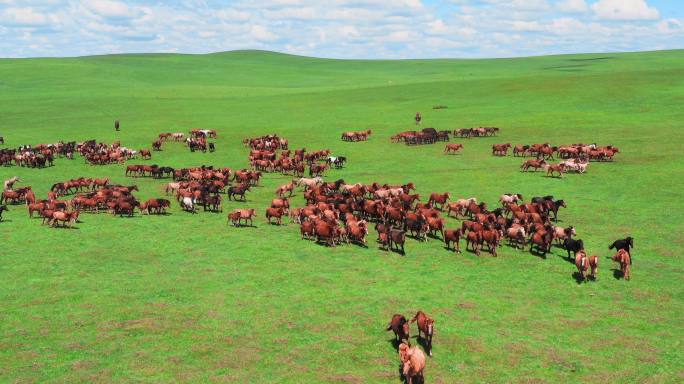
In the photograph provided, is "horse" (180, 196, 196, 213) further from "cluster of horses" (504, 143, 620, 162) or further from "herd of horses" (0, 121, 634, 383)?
"cluster of horses" (504, 143, 620, 162)

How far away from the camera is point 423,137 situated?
50.2m

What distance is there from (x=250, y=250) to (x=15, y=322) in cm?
835

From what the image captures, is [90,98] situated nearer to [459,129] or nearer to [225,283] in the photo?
[459,129]

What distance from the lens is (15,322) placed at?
617 inches

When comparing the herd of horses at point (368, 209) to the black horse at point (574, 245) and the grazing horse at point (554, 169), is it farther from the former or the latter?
the grazing horse at point (554, 169)

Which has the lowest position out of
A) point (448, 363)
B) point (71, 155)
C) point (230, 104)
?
point (448, 363)

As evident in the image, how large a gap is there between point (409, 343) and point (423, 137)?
36777 millimetres

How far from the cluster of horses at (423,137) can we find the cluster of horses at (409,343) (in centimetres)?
3526

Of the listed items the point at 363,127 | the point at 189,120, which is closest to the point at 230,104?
the point at 189,120

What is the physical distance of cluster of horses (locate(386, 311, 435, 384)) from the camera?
500 inches

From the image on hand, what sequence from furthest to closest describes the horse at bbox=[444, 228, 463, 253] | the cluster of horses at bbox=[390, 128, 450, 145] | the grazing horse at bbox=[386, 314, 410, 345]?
the cluster of horses at bbox=[390, 128, 450, 145], the horse at bbox=[444, 228, 463, 253], the grazing horse at bbox=[386, 314, 410, 345]

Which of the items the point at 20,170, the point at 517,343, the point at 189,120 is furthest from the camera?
the point at 189,120

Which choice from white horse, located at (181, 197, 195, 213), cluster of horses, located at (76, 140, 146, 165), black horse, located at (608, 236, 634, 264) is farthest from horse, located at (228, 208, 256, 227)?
cluster of horses, located at (76, 140, 146, 165)

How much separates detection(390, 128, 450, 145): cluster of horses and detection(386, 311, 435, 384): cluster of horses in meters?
35.3
